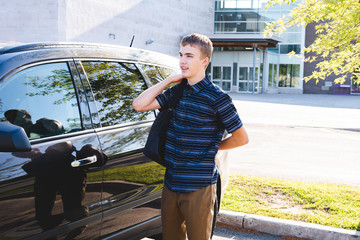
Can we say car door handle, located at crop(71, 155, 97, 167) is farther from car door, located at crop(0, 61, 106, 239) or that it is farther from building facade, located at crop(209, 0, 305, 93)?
building facade, located at crop(209, 0, 305, 93)

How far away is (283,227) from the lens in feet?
15.6

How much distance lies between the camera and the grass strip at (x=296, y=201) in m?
5.00

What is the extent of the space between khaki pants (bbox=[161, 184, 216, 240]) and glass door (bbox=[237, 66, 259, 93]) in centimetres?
4184

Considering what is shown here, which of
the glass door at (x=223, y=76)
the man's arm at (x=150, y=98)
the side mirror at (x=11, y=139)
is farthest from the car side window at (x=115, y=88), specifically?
the glass door at (x=223, y=76)

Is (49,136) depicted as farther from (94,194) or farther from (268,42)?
(268,42)

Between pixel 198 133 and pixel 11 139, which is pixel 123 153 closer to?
pixel 198 133

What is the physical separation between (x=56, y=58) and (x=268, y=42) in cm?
4013

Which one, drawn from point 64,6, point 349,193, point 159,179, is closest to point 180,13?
point 64,6

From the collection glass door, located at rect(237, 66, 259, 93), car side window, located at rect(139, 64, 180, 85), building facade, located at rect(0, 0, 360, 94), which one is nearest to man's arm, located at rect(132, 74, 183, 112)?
car side window, located at rect(139, 64, 180, 85)

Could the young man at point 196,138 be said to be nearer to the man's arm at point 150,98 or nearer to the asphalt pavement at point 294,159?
the man's arm at point 150,98

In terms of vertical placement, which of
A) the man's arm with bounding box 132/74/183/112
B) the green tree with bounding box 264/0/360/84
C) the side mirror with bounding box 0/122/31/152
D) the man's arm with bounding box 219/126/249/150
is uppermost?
the green tree with bounding box 264/0/360/84

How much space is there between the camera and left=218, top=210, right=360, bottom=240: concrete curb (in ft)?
15.0

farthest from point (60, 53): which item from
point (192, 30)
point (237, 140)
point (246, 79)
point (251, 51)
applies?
point (251, 51)

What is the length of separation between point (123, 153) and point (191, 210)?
0.66m
